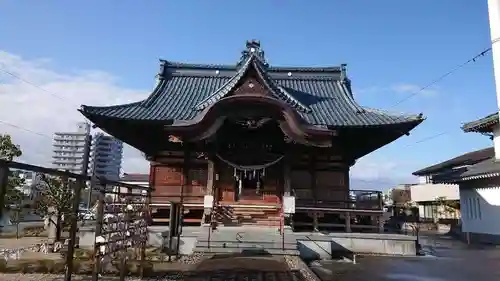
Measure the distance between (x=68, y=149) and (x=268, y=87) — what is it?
34750 millimetres

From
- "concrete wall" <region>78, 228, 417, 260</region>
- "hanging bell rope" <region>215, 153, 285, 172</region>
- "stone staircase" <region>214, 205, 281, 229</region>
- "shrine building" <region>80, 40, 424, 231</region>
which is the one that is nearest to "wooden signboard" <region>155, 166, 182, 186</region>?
"shrine building" <region>80, 40, 424, 231</region>

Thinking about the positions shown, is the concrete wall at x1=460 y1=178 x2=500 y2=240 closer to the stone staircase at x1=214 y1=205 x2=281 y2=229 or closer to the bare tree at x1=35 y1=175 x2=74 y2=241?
the stone staircase at x1=214 y1=205 x2=281 y2=229

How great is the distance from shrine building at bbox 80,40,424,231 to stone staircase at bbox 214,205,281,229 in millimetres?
45

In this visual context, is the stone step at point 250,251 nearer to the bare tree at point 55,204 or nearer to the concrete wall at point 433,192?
the bare tree at point 55,204

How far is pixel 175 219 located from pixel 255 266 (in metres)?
3.11

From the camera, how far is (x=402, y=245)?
14672 mm

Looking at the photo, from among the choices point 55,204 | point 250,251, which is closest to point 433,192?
point 250,251

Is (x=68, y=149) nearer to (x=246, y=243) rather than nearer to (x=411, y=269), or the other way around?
(x=246, y=243)

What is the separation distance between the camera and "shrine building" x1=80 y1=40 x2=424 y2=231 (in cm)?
1545

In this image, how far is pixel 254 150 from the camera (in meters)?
17.2

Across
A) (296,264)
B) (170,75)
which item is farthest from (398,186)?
(296,264)

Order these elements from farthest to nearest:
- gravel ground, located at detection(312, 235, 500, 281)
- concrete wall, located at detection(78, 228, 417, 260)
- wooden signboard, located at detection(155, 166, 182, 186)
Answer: wooden signboard, located at detection(155, 166, 182, 186), concrete wall, located at detection(78, 228, 417, 260), gravel ground, located at detection(312, 235, 500, 281)

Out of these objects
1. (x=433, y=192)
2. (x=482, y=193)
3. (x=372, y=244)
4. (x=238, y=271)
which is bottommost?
(x=238, y=271)

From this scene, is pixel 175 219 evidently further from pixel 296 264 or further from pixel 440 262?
pixel 440 262
